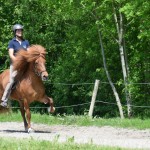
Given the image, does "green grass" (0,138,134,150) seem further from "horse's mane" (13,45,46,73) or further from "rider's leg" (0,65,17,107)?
"rider's leg" (0,65,17,107)

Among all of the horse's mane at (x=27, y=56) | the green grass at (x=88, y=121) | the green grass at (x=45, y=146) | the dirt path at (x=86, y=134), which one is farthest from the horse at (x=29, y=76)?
the green grass at (x=45, y=146)

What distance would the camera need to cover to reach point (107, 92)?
31391 mm

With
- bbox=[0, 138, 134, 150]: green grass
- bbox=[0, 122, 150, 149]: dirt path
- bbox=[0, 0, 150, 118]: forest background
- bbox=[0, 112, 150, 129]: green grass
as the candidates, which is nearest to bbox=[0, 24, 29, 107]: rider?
bbox=[0, 122, 150, 149]: dirt path

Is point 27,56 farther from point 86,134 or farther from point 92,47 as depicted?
point 92,47

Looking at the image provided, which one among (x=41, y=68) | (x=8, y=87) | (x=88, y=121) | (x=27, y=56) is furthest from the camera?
(x=88, y=121)

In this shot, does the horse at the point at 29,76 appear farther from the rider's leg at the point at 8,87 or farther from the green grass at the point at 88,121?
the green grass at the point at 88,121

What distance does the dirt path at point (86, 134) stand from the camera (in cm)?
1112

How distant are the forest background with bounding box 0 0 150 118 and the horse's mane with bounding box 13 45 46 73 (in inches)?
306

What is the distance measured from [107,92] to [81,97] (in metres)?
2.78

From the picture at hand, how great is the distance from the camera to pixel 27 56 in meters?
13.8

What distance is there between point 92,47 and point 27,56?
56.7 feet

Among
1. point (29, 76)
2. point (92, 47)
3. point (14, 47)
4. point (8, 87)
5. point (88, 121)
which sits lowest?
point (88, 121)

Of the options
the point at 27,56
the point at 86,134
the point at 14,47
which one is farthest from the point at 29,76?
the point at 86,134

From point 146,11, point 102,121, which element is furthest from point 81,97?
point 102,121
